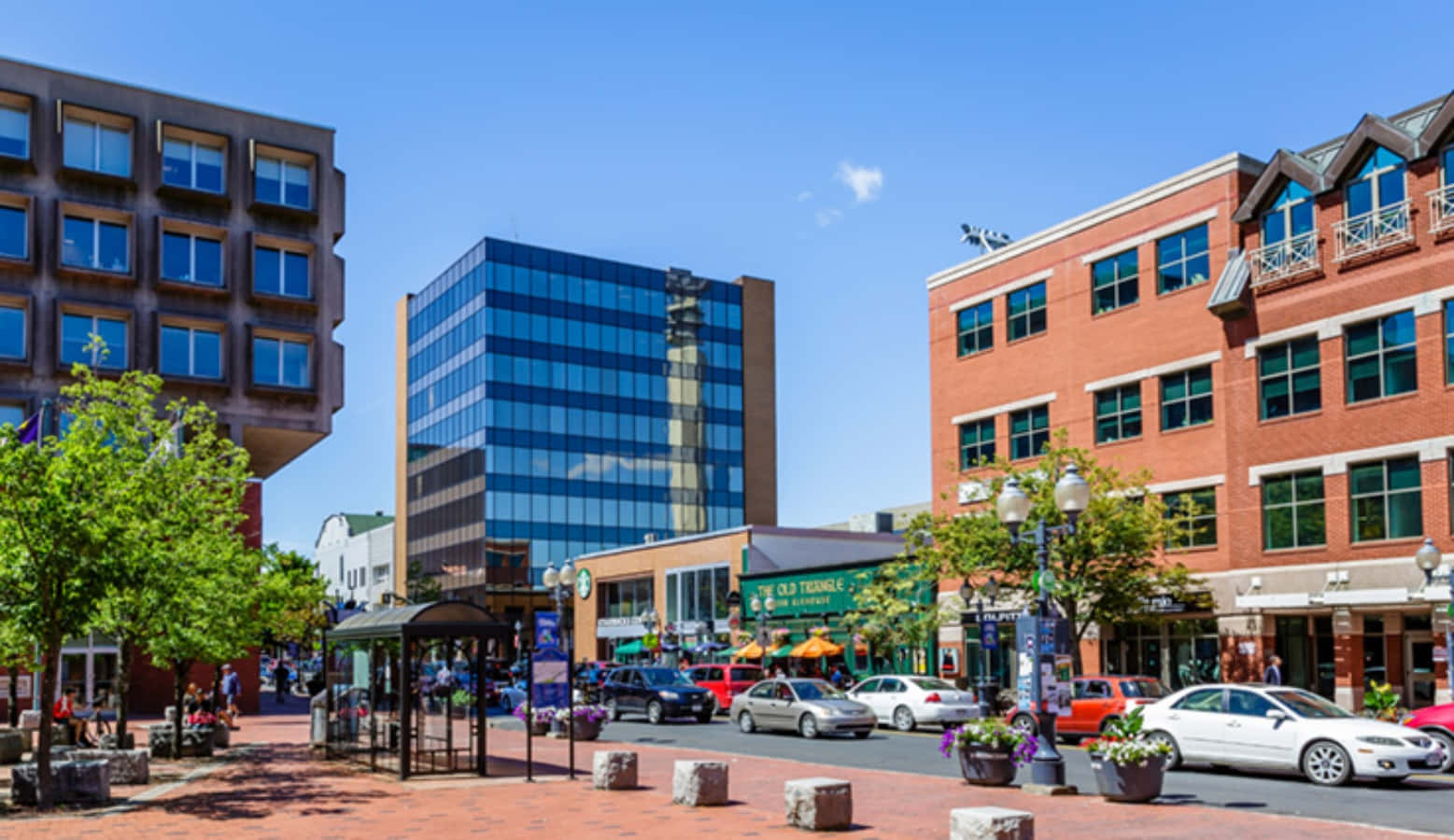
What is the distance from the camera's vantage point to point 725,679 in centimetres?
4069

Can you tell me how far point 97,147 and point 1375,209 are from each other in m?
37.1

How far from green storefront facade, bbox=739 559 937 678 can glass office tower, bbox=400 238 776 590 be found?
31528 millimetres

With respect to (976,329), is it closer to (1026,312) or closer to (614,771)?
(1026,312)

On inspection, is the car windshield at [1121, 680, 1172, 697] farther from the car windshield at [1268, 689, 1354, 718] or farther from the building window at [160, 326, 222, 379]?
the building window at [160, 326, 222, 379]

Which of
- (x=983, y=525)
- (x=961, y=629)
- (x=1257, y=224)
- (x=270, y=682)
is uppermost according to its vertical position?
(x=1257, y=224)

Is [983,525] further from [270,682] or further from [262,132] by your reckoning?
[270,682]

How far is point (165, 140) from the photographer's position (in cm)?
4538

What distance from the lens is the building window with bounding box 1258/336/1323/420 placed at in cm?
3297

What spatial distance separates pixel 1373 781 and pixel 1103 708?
313 inches

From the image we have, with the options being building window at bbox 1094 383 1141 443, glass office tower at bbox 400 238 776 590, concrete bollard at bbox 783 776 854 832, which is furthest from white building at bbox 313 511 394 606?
concrete bollard at bbox 783 776 854 832

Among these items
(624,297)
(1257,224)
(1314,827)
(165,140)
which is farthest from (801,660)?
(624,297)

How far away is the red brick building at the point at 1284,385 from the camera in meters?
30.5

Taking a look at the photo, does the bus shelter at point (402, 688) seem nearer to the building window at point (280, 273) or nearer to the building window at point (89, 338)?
the building window at point (89, 338)

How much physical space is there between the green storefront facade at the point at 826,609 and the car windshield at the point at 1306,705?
2441cm
